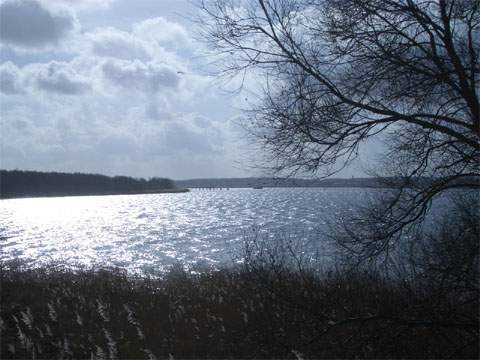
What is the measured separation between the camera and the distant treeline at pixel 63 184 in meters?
120

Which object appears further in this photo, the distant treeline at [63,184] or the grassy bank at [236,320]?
the distant treeline at [63,184]

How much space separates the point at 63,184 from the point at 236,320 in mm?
136202

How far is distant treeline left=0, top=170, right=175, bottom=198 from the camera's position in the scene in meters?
120

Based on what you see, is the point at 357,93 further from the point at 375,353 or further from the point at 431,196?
the point at 375,353

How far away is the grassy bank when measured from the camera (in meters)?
5.66

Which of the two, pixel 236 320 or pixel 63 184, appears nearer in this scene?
pixel 236 320

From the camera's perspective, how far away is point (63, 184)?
135500mm

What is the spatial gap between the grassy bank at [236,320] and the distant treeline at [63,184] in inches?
4491

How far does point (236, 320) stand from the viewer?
32.8ft

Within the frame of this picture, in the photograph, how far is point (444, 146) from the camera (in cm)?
513

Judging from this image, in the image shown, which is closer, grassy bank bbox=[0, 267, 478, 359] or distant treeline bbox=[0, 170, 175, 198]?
grassy bank bbox=[0, 267, 478, 359]

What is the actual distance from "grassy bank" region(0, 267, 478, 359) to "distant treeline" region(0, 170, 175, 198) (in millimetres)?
114061

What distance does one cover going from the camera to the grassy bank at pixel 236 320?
566 centimetres

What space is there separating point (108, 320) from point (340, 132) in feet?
22.5
